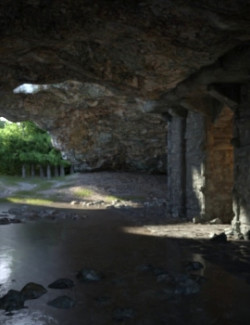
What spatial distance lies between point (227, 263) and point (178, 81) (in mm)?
4760

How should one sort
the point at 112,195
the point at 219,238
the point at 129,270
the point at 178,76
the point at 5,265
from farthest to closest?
the point at 112,195
the point at 178,76
the point at 219,238
the point at 5,265
the point at 129,270

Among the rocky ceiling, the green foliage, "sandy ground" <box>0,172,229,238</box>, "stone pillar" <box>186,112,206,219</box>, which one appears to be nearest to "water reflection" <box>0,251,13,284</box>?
the rocky ceiling

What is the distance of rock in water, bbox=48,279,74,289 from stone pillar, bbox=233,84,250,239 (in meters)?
5.14

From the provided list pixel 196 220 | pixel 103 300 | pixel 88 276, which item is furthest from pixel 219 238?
pixel 103 300

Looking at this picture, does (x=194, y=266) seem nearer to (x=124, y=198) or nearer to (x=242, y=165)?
(x=242, y=165)

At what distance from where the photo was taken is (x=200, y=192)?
12.2 m

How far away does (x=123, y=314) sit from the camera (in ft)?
13.5

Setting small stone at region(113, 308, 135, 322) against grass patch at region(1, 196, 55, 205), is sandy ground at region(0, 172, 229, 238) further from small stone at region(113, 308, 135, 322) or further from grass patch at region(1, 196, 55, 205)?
small stone at region(113, 308, 135, 322)

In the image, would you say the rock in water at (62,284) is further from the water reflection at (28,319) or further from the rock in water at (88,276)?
the water reflection at (28,319)

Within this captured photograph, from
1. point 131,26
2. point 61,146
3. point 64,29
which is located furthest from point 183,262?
point 61,146

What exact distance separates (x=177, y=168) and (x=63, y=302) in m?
10.1

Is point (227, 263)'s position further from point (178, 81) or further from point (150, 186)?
point (150, 186)

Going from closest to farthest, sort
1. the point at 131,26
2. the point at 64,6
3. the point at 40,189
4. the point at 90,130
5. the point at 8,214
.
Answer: the point at 64,6 < the point at 131,26 < the point at 8,214 < the point at 40,189 < the point at 90,130

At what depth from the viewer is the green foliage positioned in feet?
104
